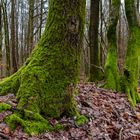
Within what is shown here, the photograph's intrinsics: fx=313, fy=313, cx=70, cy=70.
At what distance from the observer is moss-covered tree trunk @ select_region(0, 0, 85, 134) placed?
6.04 m

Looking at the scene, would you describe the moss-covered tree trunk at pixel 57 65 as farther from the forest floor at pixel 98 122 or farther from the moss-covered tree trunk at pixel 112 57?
the moss-covered tree trunk at pixel 112 57

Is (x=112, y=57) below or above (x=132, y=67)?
above

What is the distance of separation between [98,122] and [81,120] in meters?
0.47

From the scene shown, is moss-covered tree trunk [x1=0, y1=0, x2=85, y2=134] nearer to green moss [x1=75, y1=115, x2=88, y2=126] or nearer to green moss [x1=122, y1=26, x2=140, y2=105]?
green moss [x1=75, y1=115, x2=88, y2=126]

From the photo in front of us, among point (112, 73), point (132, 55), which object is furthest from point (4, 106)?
point (132, 55)

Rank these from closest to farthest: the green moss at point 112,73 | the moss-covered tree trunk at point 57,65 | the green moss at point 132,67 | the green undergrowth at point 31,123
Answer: the green undergrowth at point 31,123, the moss-covered tree trunk at point 57,65, the green moss at point 132,67, the green moss at point 112,73

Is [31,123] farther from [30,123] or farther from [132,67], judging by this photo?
[132,67]

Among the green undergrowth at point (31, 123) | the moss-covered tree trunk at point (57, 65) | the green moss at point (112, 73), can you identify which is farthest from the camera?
the green moss at point (112, 73)

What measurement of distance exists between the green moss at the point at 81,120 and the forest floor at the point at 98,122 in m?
0.07

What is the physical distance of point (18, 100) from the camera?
5992mm

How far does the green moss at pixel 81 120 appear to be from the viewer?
6055 millimetres

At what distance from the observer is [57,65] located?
6.21 m

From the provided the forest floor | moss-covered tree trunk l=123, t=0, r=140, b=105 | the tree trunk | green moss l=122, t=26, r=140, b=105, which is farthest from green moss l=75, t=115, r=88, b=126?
the tree trunk

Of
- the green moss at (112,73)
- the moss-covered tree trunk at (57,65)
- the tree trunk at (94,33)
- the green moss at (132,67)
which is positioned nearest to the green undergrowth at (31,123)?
the moss-covered tree trunk at (57,65)
